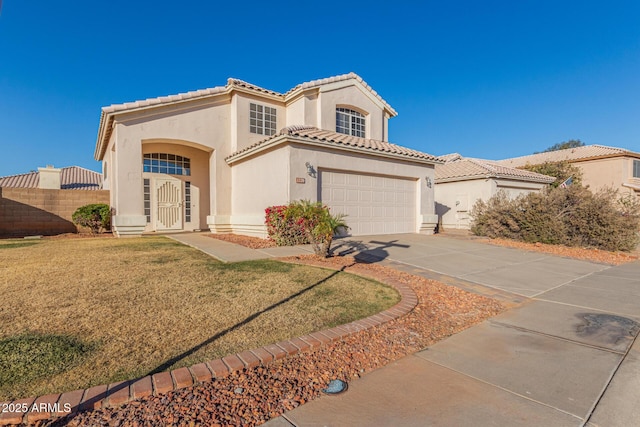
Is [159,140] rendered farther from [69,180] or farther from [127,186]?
[69,180]

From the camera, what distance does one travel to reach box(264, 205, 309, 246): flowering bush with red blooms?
9.69 meters

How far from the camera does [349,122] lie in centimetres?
1580

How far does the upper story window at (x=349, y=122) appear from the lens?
15453 mm

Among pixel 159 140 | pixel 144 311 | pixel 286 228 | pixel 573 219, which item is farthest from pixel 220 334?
pixel 573 219

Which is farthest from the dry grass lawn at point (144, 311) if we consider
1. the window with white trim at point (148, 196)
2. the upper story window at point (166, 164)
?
the upper story window at point (166, 164)

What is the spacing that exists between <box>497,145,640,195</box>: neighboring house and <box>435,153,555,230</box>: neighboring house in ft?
35.3

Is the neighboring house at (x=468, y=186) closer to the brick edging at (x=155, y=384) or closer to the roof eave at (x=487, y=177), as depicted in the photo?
the roof eave at (x=487, y=177)

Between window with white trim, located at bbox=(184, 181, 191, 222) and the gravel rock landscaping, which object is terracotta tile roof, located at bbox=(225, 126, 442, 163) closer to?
window with white trim, located at bbox=(184, 181, 191, 222)

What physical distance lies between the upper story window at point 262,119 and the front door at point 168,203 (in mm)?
4305

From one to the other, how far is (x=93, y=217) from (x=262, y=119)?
8.21 metres

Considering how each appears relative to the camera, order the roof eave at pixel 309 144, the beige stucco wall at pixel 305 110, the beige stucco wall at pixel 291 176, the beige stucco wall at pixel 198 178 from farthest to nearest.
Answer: the beige stucco wall at pixel 198 178, the beige stucco wall at pixel 305 110, the beige stucco wall at pixel 291 176, the roof eave at pixel 309 144

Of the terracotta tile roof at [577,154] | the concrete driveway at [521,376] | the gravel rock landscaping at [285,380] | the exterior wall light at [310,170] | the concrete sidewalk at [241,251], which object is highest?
the terracotta tile roof at [577,154]

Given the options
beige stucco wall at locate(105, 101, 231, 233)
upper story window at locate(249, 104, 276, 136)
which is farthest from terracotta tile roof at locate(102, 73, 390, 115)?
upper story window at locate(249, 104, 276, 136)

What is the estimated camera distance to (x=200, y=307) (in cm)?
421
